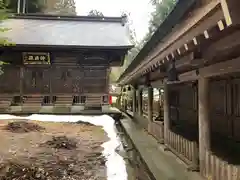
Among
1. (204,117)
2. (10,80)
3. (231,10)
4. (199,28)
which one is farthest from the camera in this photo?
(10,80)

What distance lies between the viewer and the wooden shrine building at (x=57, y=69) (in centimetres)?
1509

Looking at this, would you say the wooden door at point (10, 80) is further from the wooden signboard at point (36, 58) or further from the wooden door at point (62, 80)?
the wooden door at point (62, 80)

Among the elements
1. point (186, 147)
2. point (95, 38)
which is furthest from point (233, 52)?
point (95, 38)

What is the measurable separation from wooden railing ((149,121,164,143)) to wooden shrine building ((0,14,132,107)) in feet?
21.7

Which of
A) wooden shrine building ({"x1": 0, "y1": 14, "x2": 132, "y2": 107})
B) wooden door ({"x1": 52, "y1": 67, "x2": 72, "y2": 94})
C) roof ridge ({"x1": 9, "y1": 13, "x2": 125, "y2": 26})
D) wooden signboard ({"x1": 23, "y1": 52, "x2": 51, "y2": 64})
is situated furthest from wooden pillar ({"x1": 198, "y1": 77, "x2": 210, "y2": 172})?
roof ridge ({"x1": 9, "y1": 13, "x2": 125, "y2": 26})

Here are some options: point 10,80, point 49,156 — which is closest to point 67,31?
point 10,80

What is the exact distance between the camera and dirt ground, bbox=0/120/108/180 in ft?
16.5

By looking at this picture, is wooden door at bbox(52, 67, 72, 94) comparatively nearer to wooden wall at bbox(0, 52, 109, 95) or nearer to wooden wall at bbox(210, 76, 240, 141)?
wooden wall at bbox(0, 52, 109, 95)

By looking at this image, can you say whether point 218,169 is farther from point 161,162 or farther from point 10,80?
point 10,80

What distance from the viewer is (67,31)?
18297 millimetres

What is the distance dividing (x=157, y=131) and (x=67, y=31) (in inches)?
468

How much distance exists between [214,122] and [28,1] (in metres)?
27.6

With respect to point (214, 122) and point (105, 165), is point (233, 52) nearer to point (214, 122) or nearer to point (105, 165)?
point (105, 165)

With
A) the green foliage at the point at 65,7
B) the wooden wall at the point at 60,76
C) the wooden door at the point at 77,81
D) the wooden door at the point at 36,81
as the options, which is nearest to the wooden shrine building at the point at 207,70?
the wooden wall at the point at 60,76
